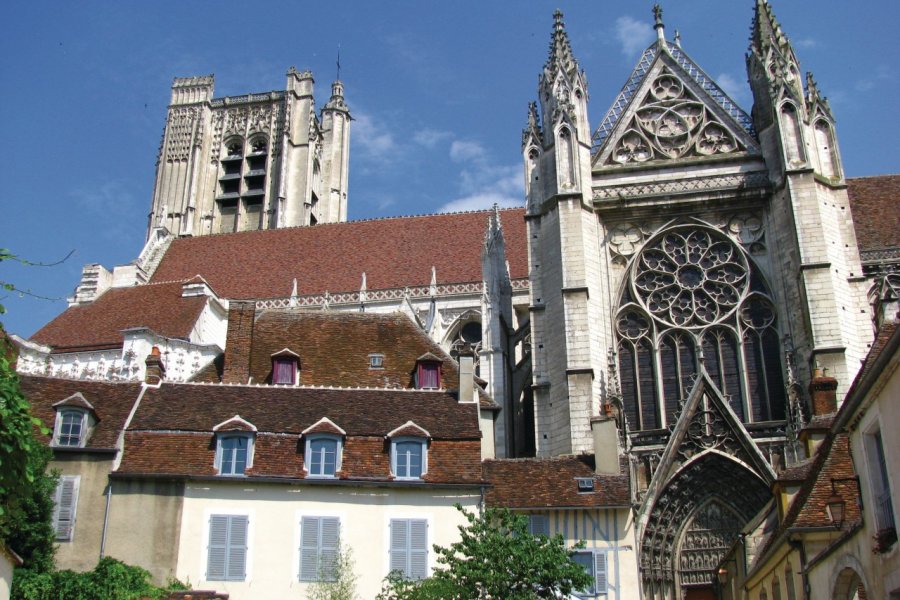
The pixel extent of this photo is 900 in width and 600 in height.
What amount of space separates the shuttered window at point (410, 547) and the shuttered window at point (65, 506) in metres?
4.88

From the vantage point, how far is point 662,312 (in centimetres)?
2306

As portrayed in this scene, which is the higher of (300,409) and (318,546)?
(300,409)

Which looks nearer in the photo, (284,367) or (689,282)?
(284,367)

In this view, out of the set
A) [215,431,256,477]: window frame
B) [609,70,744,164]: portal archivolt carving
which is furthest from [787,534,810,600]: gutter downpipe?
[609,70,744,164]: portal archivolt carving

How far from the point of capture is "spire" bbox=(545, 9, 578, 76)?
24.9m

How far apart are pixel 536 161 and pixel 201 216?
96.6 ft

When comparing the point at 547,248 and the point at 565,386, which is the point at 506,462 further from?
the point at 547,248

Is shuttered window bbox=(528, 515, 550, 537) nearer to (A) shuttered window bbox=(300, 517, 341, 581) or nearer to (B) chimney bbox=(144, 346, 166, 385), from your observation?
(A) shuttered window bbox=(300, 517, 341, 581)

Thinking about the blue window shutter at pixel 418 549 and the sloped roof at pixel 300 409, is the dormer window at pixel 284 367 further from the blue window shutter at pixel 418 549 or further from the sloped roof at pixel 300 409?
the blue window shutter at pixel 418 549

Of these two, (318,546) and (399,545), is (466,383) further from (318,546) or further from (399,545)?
(318,546)

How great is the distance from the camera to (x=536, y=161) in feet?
80.6

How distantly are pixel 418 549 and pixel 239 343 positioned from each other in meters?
6.79

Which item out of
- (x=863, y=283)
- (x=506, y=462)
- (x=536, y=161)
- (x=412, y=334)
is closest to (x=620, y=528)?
(x=506, y=462)

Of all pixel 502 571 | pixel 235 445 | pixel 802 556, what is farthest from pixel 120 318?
pixel 802 556
